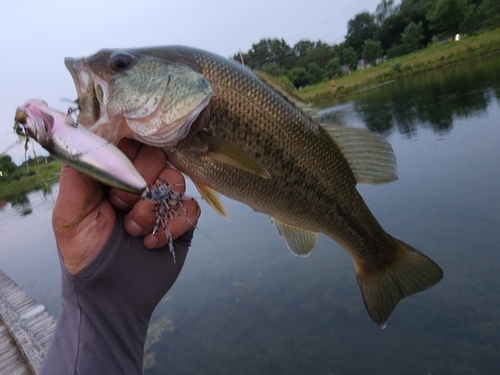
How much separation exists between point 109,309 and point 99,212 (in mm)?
486

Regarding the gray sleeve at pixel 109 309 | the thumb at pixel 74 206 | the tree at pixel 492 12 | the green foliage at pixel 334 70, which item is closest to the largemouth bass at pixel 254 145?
the thumb at pixel 74 206

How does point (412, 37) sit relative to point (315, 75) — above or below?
above

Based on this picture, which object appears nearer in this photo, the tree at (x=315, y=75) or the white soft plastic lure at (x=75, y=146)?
the white soft plastic lure at (x=75, y=146)

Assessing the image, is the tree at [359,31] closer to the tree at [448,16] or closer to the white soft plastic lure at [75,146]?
the tree at [448,16]

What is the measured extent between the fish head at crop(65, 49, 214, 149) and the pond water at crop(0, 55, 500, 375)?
164 inches

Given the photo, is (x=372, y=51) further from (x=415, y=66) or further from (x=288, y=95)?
(x=288, y=95)

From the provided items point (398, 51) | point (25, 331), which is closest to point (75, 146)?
point (25, 331)

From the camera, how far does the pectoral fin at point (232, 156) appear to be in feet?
5.53

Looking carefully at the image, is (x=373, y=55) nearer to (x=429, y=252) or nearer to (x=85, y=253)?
(x=429, y=252)

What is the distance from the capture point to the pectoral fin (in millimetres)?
1686

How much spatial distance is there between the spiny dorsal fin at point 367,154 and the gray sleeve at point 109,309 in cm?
124

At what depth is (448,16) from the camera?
49719 mm

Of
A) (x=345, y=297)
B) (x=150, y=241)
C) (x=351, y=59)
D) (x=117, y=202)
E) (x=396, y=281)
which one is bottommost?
(x=345, y=297)

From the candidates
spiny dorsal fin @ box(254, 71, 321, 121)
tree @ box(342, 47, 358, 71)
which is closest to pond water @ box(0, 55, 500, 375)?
spiny dorsal fin @ box(254, 71, 321, 121)
